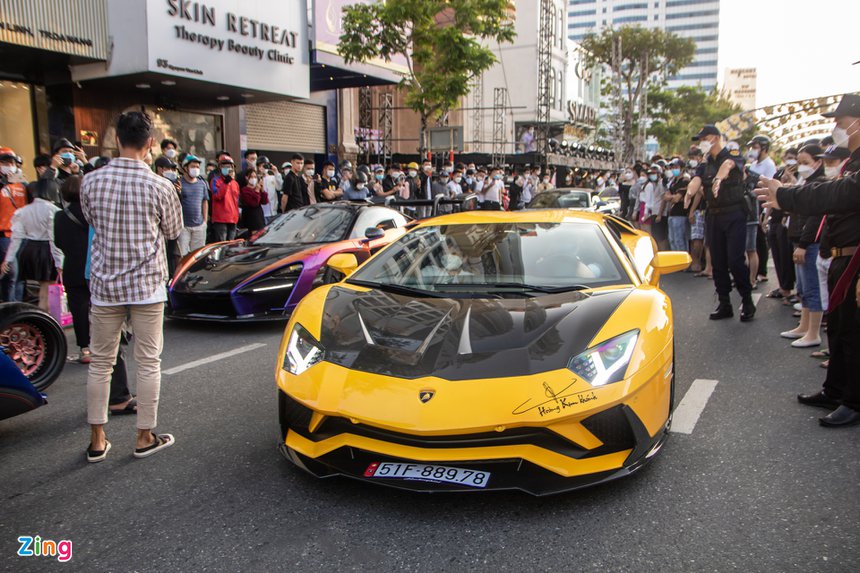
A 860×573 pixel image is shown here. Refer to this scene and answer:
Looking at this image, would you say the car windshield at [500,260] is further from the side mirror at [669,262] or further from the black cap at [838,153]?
the black cap at [838,153]

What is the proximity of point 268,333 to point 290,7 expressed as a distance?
11.6m

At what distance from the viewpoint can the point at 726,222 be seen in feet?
22.5

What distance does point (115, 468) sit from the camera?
3365 mm

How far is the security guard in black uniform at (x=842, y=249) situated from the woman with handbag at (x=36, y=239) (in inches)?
241

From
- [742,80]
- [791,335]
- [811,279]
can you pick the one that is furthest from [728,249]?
[742,80]

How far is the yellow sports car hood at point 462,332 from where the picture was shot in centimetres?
288

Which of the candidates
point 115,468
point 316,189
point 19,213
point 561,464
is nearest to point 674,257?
point 561,464

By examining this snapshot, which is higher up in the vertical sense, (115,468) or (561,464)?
(561,464)

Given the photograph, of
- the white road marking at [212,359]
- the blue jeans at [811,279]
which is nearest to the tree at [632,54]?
the blue jeans at [811,279]

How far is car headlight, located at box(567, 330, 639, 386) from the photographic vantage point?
282 cm

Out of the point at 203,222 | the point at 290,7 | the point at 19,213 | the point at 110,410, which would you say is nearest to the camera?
the point at 110,410

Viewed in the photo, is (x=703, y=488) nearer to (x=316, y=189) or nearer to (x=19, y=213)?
(x=19, y=213)
